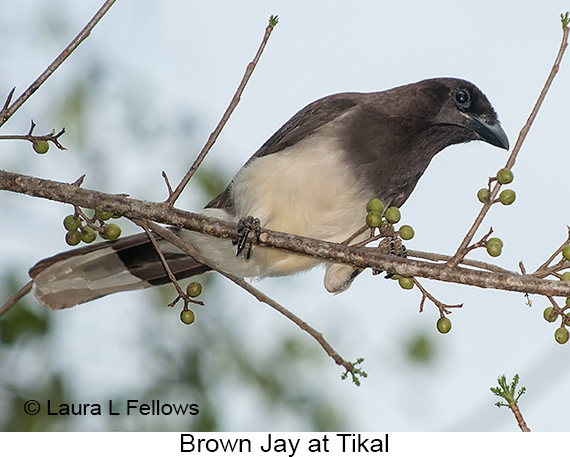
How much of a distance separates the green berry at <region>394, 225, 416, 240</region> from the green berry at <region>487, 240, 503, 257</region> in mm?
442

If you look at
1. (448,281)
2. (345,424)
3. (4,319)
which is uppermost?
(4,319)

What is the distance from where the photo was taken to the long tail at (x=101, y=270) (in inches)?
194

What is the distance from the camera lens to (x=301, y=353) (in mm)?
6762

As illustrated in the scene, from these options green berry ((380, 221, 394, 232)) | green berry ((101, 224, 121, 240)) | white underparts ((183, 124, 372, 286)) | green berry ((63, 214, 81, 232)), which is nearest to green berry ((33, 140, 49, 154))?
green berry ((63, 214, 81, 232))

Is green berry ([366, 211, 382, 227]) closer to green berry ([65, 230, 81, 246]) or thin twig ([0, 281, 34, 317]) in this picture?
green berry ([65, 230, 81, 246])

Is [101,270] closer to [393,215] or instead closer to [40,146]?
[40,146]

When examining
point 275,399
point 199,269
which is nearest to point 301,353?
point 275,399

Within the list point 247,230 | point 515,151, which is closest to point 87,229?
point 247,230

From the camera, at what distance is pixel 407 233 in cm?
375

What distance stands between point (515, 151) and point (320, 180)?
1.90 meters

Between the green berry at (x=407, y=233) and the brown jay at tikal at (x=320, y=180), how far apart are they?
3.96 feet

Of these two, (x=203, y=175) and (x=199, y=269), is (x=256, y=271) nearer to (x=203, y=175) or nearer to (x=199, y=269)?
(x=199, y=269)

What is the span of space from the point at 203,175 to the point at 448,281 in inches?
156

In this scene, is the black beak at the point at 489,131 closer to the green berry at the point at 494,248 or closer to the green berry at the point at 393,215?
the green berry at the point at 393,215
